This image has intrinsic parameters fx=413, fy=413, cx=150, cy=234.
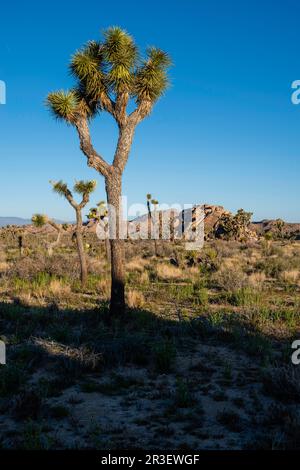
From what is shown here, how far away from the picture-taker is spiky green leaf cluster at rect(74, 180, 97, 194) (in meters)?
17.2

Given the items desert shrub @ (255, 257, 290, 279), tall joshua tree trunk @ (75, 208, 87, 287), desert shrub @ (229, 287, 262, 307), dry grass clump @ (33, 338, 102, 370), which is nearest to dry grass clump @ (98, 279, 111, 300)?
tall joshua tree trunk @ (75, 208, 87, 287)

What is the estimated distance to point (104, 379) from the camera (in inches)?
262

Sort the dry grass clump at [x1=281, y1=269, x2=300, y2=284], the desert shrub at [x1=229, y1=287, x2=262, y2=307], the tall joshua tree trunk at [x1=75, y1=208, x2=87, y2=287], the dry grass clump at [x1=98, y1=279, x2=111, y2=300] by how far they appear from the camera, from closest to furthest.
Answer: the desert shrub at [x1=229, y1=287, x2=262, y2=307], the dry grass clump at [x1=98, y1=279, x2=111, y2=300], the tall joshua tree trunk at [x1=75, y1=208, x2=87, y2=287], the dry grass clump at [x1=281, y1=269, x2=300, y2=284]

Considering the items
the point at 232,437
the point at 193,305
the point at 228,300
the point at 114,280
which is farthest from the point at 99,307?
the point at 232,437

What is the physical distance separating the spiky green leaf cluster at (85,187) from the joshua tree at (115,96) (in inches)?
248

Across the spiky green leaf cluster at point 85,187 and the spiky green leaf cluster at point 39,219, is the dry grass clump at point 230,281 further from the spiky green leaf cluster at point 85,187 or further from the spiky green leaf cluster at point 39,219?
the spiky green leaf cluster at point 39,219

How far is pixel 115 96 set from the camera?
34.9 feet

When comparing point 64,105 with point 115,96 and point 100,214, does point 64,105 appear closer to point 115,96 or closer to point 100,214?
point 115,96

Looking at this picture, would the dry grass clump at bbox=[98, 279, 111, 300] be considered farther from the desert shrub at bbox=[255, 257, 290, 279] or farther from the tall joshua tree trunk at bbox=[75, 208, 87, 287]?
the desert shrub at bbox=[255, 257, 290, 279]

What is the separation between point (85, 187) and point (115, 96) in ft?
23.3

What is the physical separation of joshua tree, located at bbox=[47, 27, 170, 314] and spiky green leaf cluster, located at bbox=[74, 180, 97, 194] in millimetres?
6312

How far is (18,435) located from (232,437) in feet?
8.09

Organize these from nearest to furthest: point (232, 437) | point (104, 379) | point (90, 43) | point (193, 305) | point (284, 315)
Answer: point (232, 437)
point (104, 379)
point (284, 315)
point (90, 43)
point (193, 305)
